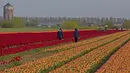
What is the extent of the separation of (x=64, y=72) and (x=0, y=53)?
846 cm

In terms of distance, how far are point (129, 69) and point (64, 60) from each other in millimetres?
3752

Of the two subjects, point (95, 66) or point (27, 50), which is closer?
point (95, 66)

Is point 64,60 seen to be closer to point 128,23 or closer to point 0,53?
point 0,53

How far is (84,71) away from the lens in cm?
1231

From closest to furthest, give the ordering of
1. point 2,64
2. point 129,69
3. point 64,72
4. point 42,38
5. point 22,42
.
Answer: point 64,72 → point 129,69 → point 2,64 → point 22,42 → point 42,38

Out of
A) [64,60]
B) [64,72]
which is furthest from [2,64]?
[64,72]

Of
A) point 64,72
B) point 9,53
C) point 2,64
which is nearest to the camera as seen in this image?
point 64,72

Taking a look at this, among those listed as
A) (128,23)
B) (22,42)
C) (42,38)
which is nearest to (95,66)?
(22,42)
